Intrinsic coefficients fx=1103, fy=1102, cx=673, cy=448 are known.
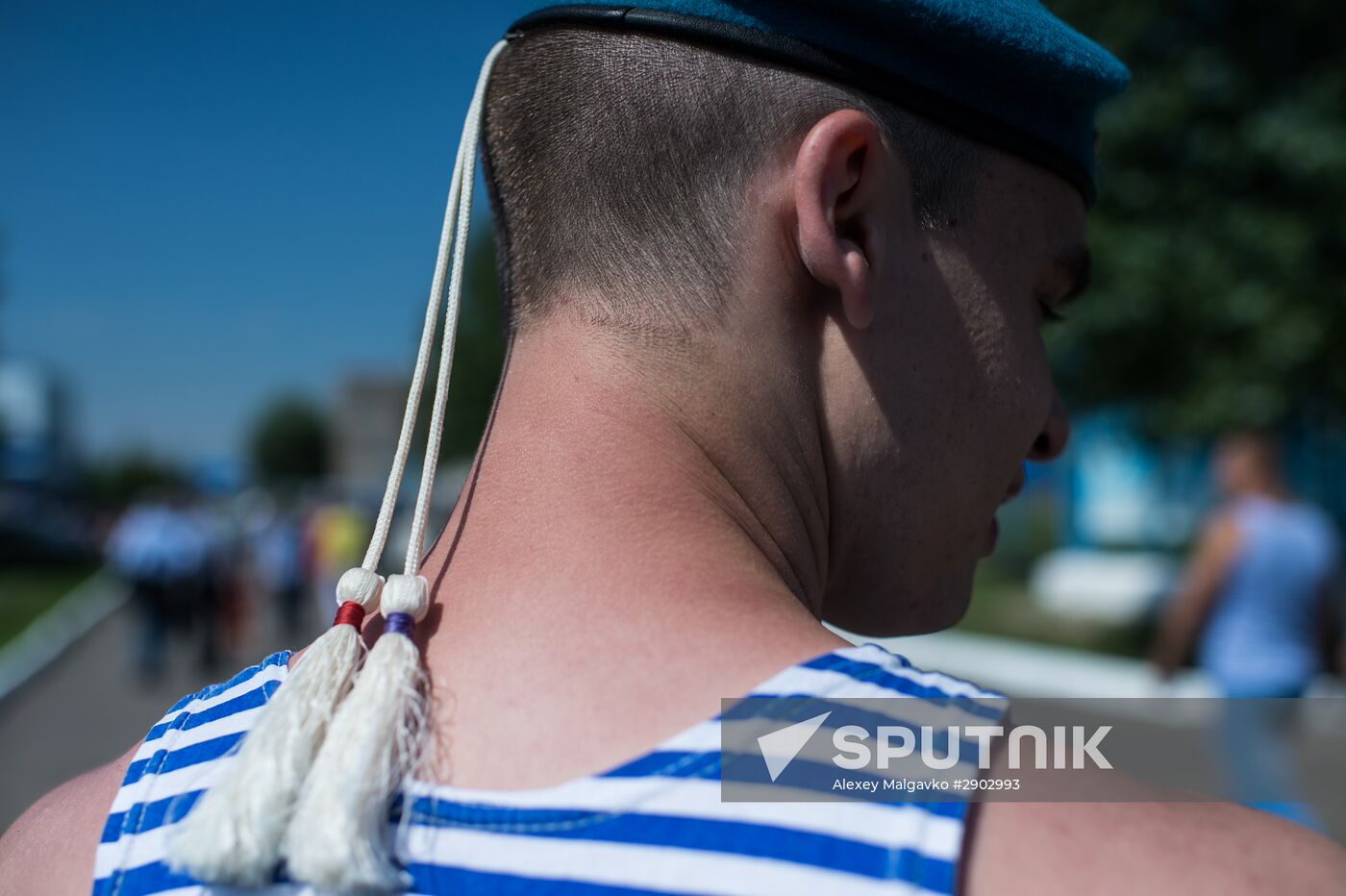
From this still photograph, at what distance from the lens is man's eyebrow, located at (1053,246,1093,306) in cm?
135

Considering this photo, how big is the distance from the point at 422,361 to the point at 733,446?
39cm

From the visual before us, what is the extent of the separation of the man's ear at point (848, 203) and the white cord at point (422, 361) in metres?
0.43

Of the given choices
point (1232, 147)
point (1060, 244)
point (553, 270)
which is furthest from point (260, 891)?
point (1232, 147)

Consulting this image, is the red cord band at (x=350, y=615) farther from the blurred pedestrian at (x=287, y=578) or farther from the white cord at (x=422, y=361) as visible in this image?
the blurred pedestrian at (x=287, y=578)

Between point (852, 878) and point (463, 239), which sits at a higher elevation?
point (463, 239)

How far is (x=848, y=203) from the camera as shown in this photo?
3.72ft

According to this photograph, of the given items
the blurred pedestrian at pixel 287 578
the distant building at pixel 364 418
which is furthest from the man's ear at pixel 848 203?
the distant building at pixel 364 418

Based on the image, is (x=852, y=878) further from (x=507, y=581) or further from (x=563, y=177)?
(x=563, y=177)

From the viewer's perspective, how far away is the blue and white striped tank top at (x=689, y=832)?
855 mm

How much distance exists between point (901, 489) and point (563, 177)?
1.73ft

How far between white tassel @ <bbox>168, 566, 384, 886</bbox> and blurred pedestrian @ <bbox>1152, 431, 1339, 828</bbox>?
536cm

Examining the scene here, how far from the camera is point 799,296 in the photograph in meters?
1.15

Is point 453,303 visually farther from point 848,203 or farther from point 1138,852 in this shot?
point 1138,852

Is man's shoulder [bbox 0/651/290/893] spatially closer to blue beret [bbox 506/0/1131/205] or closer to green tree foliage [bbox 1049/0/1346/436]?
blue beret [bbox 506/0/1131/205]
